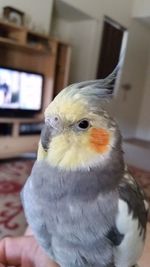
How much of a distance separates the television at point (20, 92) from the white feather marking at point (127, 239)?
7.82ft

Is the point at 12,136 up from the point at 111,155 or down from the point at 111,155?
down

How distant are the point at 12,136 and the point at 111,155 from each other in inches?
94.9

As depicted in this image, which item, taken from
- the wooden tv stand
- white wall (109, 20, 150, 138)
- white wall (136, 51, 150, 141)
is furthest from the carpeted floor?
white wall (136, 51, 150, 141)

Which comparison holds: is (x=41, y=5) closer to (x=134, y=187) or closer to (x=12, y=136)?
(x=12, y=136)

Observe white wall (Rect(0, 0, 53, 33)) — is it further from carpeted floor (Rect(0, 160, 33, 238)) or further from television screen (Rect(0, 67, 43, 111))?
carpeted floor (Rect(0, 160, 33, 238))

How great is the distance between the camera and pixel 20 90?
2.89m

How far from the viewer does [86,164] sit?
51 centimetres

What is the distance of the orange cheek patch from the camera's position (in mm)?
506

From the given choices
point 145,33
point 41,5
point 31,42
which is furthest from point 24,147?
point 145,33

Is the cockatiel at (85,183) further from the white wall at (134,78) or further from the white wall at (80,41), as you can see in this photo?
the white wall at (134,78)

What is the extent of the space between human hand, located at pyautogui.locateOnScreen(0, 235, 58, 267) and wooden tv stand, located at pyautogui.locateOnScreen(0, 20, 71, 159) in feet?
6.94

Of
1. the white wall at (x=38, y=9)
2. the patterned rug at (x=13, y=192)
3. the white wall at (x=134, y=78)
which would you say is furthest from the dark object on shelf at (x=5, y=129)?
the white wall at (x=134, y=78)

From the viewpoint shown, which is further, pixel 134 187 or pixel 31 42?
pixel 31 42

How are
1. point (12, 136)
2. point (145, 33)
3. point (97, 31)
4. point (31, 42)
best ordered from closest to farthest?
point (12, 136) < point (31, 42) < point (97, 31) < point (145, 33)
